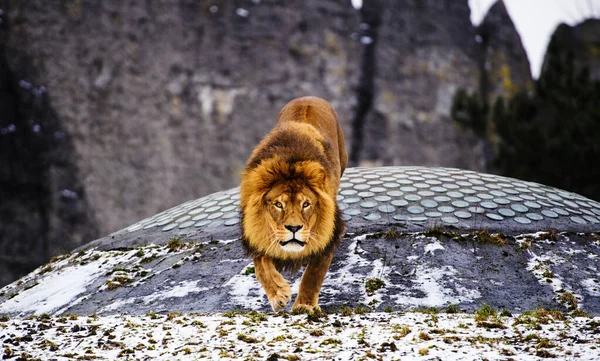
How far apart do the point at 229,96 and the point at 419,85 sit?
4193 mm

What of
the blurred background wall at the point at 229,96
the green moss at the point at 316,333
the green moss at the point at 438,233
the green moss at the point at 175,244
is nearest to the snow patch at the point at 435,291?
the green moss at the point at 438,233

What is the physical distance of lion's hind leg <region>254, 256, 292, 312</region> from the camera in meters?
4.34

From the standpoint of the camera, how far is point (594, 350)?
3.82 m

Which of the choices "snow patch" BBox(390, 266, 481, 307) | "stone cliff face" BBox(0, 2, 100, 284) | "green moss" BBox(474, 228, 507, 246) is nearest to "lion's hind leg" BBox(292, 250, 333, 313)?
"snow patch" BBox(390, 266, 481, 307)

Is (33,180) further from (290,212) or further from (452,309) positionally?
(290,212)

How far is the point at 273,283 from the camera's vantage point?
441 centimetres

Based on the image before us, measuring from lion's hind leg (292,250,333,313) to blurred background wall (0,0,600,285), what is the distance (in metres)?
7.68

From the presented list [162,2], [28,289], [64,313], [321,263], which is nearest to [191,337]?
[321,263]

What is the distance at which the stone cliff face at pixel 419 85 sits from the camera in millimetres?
16016

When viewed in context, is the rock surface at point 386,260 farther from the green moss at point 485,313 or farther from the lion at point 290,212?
the lion at point 290,212

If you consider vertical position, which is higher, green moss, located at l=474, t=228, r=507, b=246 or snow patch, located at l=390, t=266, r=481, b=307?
green moss, located at l=474, t=228, r=507, b=246

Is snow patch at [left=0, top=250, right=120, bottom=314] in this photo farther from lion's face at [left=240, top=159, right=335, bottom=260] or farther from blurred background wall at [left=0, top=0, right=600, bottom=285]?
blurred background wall at [left=0, top=0, right=600, bottom=285]

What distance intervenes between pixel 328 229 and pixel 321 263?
1.13ft

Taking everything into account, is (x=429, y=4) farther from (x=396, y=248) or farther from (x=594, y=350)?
(x=594, y=350)
